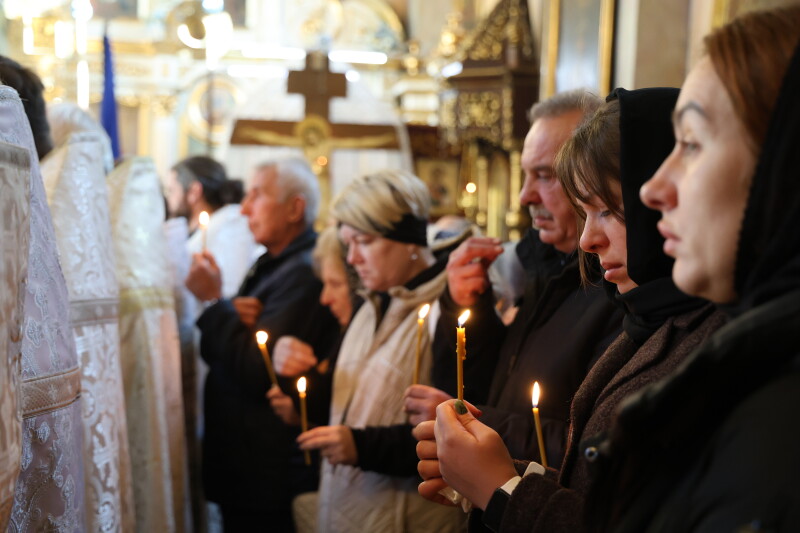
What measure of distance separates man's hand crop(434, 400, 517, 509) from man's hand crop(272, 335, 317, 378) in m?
1.70

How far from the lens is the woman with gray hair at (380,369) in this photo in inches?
101

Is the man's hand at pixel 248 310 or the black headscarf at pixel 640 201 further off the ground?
the black headscarf at pixel 640 201

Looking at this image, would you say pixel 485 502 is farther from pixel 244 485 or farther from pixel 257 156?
pixel 257 156

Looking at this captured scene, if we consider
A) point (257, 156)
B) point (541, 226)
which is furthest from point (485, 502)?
point (257, 156)

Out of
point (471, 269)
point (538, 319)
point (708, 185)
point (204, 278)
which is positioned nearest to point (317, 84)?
point (204, 278)

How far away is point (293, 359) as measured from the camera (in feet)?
10.4

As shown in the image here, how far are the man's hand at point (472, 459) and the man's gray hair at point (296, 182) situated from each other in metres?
2.44

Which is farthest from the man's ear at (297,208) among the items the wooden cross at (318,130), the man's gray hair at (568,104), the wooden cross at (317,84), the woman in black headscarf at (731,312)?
the wooden cross at (317,84)

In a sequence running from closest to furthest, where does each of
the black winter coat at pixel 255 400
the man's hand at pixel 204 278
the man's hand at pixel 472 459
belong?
the man's hand at pixel 472 459
the black winter coat at pixel 255 400
the man's hand at pixel 204 278

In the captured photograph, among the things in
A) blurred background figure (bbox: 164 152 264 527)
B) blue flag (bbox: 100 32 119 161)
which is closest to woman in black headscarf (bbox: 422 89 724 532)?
blue flag (bbox: 100 32 119 161)

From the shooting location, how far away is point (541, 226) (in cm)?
232

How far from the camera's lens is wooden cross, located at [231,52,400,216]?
7.68 meters

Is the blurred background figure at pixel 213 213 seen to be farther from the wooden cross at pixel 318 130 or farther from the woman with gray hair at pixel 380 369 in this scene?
the wooden cross at pixel 318 130

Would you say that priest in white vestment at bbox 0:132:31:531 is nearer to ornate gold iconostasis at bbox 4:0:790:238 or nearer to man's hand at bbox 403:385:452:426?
man's hand at bbox 403:385:452:426
